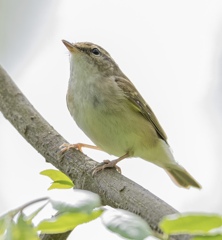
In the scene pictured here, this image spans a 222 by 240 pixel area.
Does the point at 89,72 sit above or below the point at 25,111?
above

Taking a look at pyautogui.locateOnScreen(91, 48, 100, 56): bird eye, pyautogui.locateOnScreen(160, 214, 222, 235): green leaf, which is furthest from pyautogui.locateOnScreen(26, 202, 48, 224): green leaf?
pyautogui.locateOnScreen(91, 48, 100, 56): bird eye

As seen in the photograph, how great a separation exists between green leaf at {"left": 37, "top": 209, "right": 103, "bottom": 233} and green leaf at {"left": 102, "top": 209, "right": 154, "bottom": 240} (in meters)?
0.05

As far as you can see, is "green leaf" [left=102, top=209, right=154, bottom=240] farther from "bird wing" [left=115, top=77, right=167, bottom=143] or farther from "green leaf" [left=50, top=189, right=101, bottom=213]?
"bird wing" [left=115, top=77, right=167, bottom=143]

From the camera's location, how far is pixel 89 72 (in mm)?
3973

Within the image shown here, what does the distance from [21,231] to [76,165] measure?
5.20 feet

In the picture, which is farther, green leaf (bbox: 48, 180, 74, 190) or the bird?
the bird

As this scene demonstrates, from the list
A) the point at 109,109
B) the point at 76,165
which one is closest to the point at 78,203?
the point at 76,165

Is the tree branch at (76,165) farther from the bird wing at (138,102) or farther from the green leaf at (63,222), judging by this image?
the bird wing at (138,102)

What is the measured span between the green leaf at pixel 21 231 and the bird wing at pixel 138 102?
305 cm

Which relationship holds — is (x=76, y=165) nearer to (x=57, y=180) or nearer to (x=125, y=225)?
(x=57, y=180)

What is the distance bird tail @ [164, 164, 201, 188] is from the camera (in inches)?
182

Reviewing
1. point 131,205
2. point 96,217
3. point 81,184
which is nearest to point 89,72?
point 81,184

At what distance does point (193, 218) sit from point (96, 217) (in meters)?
0.18

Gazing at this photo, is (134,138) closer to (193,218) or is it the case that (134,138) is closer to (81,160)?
(81,160)
